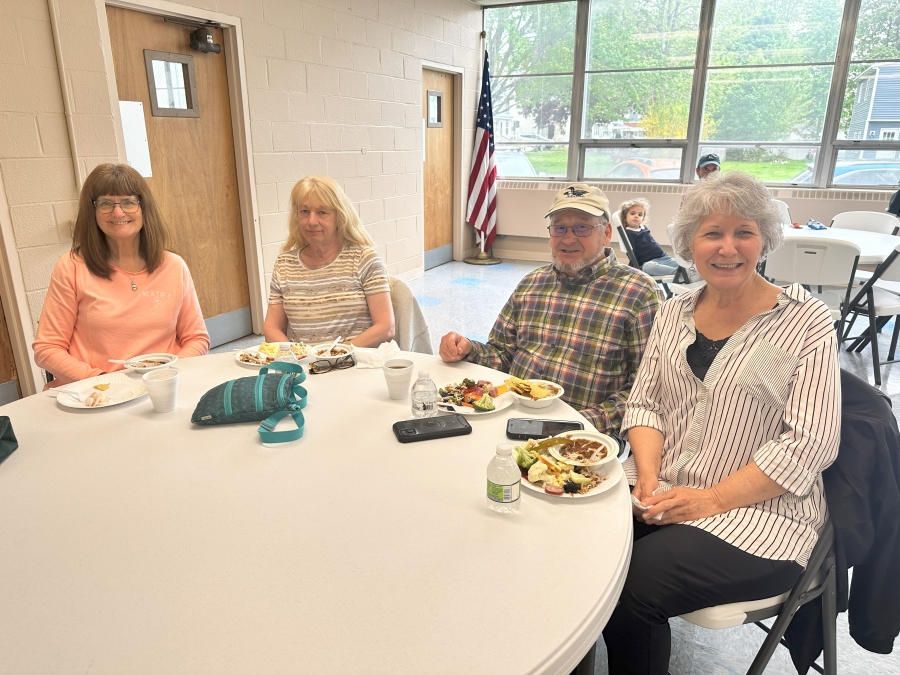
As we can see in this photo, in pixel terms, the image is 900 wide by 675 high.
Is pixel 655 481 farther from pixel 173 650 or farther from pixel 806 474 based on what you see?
pixel 173 650

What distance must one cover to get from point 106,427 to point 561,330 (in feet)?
4.13

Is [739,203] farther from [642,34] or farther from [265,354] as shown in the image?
[642,34]

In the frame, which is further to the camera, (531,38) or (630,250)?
(531,38)

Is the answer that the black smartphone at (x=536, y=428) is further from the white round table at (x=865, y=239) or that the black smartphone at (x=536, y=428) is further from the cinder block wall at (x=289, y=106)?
the cinder block wall at (x=289, y=106)

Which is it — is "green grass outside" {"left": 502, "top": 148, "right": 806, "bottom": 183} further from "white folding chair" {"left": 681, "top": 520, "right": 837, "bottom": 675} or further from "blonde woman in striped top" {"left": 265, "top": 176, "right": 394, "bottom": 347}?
"white folding chair" {"left": 681, "top": 520, "right": 837, "bottom": 675}

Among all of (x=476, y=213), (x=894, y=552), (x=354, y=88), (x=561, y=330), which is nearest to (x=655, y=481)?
(x=894, y=552)

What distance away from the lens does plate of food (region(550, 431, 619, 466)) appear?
122 centimetres

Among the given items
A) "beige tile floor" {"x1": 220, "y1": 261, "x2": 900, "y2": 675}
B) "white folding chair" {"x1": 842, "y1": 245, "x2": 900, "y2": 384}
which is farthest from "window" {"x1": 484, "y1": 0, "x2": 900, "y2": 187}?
"white folding chair" {"x1": 842, "y1": 245, "x2": 900, "y2": 384}

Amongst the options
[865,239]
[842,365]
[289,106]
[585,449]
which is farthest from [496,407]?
[865,239]

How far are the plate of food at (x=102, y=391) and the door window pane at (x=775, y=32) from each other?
6.53 meters

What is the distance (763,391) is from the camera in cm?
133

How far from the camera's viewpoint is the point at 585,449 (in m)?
1.28

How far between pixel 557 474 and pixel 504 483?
0.16m

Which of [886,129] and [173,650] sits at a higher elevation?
[886,129]
